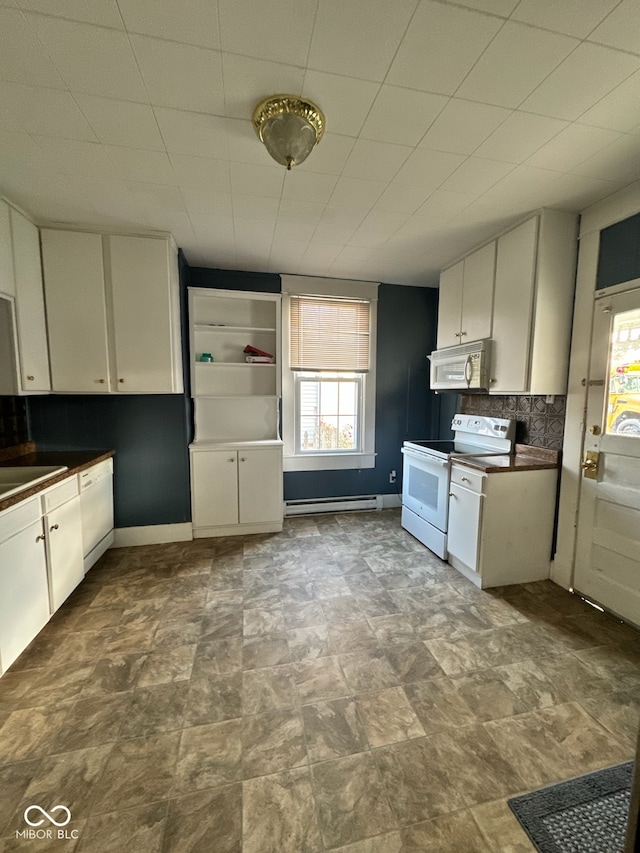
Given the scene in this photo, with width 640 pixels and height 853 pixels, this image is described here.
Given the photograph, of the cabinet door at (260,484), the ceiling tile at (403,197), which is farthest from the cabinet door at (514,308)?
the cabinet door at (260,484)

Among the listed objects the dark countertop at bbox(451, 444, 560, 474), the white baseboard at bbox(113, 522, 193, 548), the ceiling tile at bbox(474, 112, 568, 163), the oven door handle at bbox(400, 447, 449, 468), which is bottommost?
the white baseboard at bbox(113, 522, 193, 548)

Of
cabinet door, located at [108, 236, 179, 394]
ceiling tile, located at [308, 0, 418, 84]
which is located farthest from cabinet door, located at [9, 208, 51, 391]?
ceiling tile, located at [308, 0, 418, 84]

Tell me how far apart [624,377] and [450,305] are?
1.50 m

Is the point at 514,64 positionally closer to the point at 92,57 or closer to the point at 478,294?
the point at 92,57

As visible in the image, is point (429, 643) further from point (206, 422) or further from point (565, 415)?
point (206, 422)

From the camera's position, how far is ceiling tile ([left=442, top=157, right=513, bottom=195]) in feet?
5.80

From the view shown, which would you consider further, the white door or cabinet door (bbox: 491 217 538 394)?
cabinet door (bbox: 491 217 538 394)

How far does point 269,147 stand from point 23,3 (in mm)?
825

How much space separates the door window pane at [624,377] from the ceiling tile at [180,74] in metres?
2.44

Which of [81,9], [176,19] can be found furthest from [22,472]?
[176,19]

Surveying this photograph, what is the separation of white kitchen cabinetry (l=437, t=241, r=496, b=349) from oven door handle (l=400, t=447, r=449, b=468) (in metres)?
1.05

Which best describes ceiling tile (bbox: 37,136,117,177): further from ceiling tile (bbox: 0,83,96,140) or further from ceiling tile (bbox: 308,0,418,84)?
ceiling tile (bbox: 308,0,418,84)

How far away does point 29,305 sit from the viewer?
2.34 m

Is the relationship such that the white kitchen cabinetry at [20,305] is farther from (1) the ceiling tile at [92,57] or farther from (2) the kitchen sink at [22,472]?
(1) the ceiling tile at [92,57]
